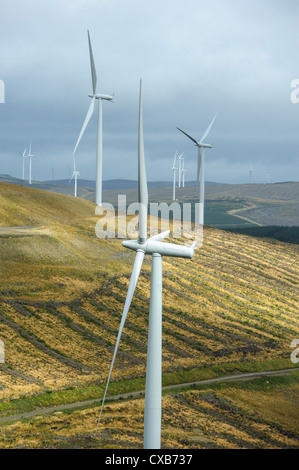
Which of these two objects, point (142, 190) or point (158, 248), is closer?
point (158, 248)

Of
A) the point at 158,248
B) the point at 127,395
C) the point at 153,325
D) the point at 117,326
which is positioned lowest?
the point at 127,395

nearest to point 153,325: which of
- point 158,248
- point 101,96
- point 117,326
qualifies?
point 158,248

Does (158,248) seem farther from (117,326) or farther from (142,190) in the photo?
(117,326)

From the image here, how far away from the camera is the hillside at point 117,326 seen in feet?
211

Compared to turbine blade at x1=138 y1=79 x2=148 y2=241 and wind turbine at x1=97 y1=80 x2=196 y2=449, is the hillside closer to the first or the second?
wind turbine at x1=97 y1=80 x2=196 y2=449

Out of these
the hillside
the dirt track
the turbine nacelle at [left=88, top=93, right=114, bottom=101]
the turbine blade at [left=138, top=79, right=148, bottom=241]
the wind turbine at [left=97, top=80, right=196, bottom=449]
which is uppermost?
the turbine nacelle at [left=88, top=93, right=114, bottom=101]

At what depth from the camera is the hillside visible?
2527 inches

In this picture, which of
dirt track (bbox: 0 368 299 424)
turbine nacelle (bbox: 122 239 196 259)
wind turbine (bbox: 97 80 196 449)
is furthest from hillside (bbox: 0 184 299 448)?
turbine nacelle (bbox: 122 239 196 259)

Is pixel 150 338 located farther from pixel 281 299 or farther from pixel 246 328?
pixel 281 299

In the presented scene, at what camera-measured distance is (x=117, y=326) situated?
9162cm

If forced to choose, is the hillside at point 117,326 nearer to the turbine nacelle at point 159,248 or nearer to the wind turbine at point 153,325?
the wind turbine at point 153,325

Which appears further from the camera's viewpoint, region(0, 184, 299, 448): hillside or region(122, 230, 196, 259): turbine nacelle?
region(0, 184, 299, 448): hillside
